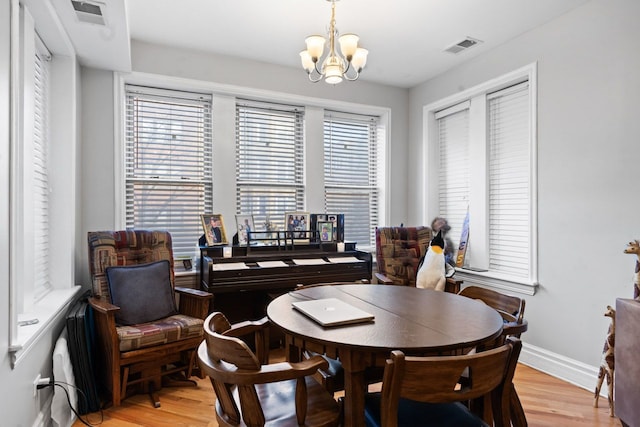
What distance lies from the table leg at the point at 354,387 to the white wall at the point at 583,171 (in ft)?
7.09

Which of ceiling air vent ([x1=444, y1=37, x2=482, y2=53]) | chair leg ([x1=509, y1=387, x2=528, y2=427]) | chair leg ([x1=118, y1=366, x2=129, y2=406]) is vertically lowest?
chair leg ([x1=118, y1=366, x2=129, y2=406])

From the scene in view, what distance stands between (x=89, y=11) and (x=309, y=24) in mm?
1495

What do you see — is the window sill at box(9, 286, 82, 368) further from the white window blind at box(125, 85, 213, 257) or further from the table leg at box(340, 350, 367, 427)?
the table leg at box(340, 350, 367, 427)

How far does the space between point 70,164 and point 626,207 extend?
3808 millimetres

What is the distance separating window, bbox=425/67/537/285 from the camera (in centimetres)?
319

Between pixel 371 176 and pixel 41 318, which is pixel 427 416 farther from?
pixel 371 176

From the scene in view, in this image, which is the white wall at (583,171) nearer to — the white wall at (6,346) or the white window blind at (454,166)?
the white window blind at (454,166)

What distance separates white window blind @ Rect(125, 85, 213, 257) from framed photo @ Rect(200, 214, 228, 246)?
0.88 ft

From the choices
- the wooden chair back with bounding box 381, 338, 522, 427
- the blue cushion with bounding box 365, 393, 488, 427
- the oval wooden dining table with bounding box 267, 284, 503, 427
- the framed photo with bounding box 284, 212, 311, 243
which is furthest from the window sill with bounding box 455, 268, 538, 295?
the wooden chair back with bounding box 381, 338, 522, 427

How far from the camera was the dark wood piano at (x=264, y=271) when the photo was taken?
303cm

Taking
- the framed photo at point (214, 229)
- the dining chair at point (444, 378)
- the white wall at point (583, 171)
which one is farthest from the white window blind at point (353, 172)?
the dining chair at point (444, 378)

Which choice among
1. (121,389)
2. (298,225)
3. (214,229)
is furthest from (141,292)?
(298,225)

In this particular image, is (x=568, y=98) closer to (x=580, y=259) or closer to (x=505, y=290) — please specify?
(x=580, y=259)

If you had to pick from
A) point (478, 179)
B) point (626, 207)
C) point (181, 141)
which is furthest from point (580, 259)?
point (181, 141)
